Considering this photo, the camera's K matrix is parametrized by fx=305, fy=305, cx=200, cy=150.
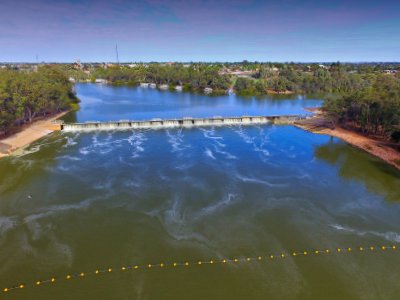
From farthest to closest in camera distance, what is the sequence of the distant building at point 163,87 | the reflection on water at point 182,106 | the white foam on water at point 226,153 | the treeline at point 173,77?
the distant building at point 163,87, the treeline at point 173,77, the reflection on water at point 182,106, the white foam on water at point 226,153

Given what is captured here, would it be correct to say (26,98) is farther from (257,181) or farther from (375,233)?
(375,233)

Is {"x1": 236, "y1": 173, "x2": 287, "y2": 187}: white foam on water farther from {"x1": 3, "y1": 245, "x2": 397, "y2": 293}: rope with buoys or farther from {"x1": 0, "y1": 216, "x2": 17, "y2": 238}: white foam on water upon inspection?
{"x1": 0, "y1": 216, "x2": 17, "y2": 238}: white foam on water

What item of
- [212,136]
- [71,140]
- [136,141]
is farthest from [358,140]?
[71,140]

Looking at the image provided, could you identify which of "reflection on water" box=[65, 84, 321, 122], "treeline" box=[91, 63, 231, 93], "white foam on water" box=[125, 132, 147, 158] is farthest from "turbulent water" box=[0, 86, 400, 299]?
"treeline" box=[91, 63, 231, 93]

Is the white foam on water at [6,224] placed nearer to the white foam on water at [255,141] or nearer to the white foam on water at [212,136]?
the white foam on water at [255,141]

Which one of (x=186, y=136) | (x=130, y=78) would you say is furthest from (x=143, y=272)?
(x=130, y=78)

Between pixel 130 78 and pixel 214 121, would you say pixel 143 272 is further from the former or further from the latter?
pixel 130 78

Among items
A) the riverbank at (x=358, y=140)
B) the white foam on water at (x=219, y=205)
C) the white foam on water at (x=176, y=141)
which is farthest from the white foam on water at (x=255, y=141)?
the white foam on water at (x=219, y=205)
